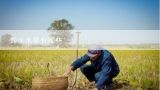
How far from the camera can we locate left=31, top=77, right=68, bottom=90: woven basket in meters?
3.77

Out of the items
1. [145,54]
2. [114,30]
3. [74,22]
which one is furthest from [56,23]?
[145,54]

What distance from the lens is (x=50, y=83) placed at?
3768mm

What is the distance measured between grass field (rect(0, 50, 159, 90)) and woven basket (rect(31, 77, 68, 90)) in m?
0.07

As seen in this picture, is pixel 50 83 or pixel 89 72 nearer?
pixel 50 83

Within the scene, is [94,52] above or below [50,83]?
above

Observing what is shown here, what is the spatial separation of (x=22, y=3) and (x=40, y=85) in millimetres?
762

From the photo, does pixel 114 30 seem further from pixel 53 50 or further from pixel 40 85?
pixel 40 85

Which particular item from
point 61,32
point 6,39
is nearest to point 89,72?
point 61,32

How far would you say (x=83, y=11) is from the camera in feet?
12.8

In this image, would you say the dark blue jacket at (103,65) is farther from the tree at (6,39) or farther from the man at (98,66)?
the tree at (6,39)

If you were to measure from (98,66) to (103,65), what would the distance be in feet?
0.18

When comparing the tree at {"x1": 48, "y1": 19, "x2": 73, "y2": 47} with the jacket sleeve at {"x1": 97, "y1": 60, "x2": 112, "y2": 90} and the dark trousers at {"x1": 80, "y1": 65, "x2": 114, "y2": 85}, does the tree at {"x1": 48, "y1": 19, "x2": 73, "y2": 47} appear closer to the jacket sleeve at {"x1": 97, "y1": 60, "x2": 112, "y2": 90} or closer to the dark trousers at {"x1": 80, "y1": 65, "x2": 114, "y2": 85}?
the dark trousers at {"x1": 80, "y1": 65, "x2": 114, "y2": 85}

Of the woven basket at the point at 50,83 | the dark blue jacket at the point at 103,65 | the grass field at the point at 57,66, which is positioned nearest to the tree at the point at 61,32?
the grass field at the point at 57,66

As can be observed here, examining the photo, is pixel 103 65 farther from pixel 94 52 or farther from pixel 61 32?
pixel 61 32
